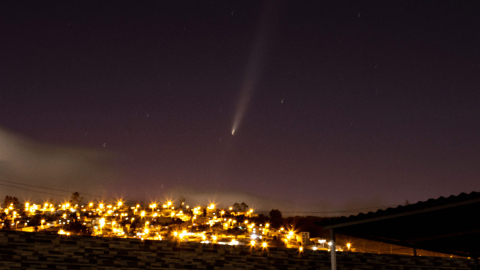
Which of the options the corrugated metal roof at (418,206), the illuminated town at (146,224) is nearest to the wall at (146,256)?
the corrugated metal roof at (418,206)

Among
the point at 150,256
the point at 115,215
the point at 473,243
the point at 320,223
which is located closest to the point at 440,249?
the point at 473,243

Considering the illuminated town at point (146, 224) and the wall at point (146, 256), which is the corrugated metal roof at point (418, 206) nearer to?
the wall at point (146, 256)

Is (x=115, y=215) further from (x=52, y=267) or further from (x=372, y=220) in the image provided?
(x=372, y=220)

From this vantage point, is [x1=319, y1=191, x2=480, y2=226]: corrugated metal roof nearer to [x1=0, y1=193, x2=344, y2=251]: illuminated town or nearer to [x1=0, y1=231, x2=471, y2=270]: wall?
[x1=0, y1=231, x2=471, y2=270]: wall

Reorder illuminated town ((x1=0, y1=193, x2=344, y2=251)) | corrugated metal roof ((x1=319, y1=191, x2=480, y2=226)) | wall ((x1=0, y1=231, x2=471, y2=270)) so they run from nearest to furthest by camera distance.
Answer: corrugated metal roof ((x1=319, y1=191, x2=480, y2=226)) → wall ((x1=0, y1=231, x2=471, y2=270)) → illuminated town ((x1=0, y1=193, x2=344, y2=251))

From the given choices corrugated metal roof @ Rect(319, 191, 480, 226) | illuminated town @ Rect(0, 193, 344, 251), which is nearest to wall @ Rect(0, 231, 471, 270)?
corrugated metal roof @ Rect(319, 191, 480, 226)

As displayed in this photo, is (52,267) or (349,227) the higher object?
(349,227)

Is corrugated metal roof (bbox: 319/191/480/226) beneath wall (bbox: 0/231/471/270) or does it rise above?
above
